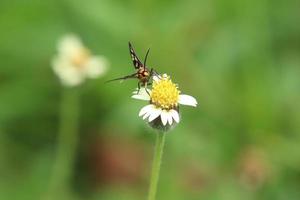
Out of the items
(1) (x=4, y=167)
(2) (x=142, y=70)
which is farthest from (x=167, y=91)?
(1) (x=4, y=167)

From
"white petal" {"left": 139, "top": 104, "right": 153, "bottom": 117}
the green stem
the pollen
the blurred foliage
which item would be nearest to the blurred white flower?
the pollen

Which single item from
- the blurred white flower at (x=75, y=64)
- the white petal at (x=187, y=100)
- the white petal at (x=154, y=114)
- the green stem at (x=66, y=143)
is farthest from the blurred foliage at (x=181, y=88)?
the white petal at (x=154, y=114)

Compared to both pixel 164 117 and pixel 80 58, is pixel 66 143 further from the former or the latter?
pixel 164 117

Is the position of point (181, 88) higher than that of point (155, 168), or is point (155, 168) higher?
point (181, 88)

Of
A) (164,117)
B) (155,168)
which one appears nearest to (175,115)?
(164,117)

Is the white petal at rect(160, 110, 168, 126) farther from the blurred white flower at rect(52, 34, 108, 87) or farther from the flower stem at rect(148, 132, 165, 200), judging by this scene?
the blurred white flower at rect(52, 34, 108, 87)

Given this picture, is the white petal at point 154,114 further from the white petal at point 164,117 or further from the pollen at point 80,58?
the pollen at point 80,58

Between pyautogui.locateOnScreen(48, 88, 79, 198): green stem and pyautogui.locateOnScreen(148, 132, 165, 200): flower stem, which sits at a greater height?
pyautogui.locateOnScreen(48, 88, 79, 198): green stem

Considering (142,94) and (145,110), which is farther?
(142,94)
